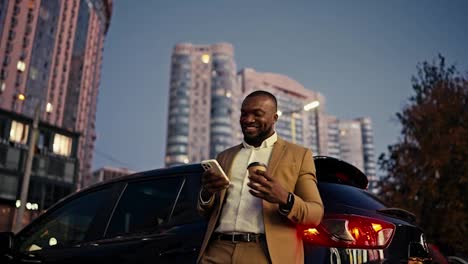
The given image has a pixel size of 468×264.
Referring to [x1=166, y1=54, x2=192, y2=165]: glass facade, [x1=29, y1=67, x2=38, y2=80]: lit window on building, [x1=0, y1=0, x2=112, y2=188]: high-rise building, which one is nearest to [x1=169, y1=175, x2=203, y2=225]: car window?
[x1=0, y1=0, x2=112, y2=188]: high-rise building

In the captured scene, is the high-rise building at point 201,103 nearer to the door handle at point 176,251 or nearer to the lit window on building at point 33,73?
the lit window on building at point 33,73

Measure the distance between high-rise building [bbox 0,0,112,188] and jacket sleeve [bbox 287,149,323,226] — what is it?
55.6m

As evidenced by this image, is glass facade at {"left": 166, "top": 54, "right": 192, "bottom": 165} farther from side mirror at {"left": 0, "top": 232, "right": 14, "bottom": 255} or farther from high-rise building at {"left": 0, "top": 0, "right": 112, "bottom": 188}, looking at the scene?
side mirror at {"left": 0, "top": 232, "right": 14, "bottom": 255}

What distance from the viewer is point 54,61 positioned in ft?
233

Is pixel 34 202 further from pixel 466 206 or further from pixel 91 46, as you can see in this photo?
pixel 91 46

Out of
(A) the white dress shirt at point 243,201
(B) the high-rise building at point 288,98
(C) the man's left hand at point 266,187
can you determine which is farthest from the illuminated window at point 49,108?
(B) the high-rise building at point 288,98

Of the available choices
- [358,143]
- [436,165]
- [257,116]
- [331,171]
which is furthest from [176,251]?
[358,143]

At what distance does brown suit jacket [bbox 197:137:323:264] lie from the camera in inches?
76.2

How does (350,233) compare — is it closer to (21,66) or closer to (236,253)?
(236,253)

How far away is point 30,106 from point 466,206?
63.4 metres

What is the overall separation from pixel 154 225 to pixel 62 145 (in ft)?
130

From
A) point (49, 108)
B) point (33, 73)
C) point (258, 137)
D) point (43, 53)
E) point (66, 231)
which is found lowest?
point (66, 231)

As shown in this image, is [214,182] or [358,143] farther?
[358,143]

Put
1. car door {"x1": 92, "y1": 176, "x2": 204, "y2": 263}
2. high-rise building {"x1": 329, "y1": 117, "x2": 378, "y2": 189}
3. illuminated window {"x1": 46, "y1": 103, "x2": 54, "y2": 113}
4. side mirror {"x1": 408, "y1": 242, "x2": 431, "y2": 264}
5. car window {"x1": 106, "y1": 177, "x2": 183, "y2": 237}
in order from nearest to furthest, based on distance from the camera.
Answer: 1. side mirror {"x1": 408, "y1": 242, "x2": 431, "y2": 264}
2. car door {"x1": 92, "y1": 176, "x2": 204, "y2": 263}
3. car window {"x1": 106, "y1": 177, "x2": 183, "y2": 237}
4. illuminated window {"x1": 46, "y1": 103, "x2": 54, "y2": 113}
5. high-rise building {"x1": 329, "y1": 117, "x2": 378, "y2": 189}
